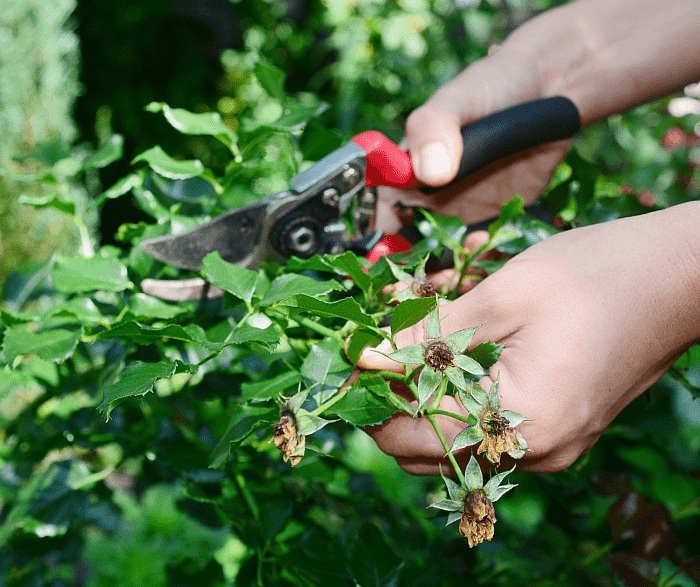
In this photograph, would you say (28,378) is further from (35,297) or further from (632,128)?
(632,128)

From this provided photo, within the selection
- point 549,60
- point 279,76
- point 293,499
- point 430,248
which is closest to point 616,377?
point 430,248

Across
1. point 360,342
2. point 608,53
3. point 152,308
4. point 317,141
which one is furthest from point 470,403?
point 608,53

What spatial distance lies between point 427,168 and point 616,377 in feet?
1.30

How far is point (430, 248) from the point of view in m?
0.67

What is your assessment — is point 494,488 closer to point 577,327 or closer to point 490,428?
point 490,428

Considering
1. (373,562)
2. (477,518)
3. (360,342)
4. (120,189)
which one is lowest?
(373,562)

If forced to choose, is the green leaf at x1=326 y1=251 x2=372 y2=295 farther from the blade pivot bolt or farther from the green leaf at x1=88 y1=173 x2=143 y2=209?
the green leaf at x1=88 y1=173 x2=143 y2=209

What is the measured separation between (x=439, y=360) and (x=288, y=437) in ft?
0.51

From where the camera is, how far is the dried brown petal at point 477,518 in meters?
0.47

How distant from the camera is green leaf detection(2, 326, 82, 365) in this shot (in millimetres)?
575

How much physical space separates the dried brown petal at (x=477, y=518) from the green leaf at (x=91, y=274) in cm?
49

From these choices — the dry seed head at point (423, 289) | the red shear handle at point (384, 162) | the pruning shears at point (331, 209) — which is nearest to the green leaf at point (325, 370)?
the dry seed head at point (423, 289)

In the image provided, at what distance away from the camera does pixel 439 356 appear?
0.48 m

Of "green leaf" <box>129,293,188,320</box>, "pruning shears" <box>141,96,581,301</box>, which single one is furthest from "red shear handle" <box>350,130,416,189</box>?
"green leaf" <box>129,293,188,320</box>
